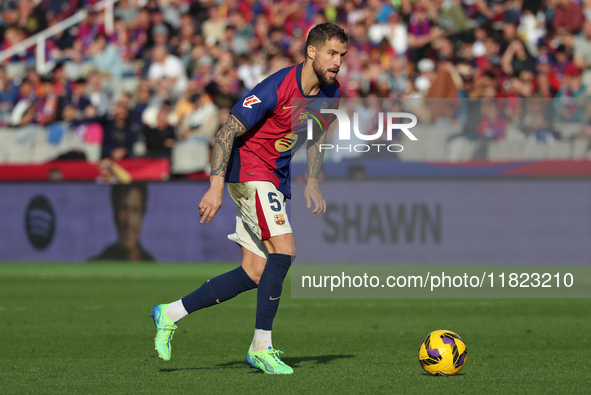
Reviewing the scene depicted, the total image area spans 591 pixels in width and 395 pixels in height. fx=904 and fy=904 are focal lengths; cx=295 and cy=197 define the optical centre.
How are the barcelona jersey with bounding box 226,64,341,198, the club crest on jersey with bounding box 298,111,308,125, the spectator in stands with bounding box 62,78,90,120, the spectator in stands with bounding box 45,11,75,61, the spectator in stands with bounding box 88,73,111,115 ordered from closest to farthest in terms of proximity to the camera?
the barcelona jersey with bounding box 226,64,341,198, the club crest on jersey with bounding box 298,111,308,125, the spectator in stands with bounding box 62,78,90,120, the spectator in stands with bounding box 88,73,111,115, the spectator in stands with bounding box 45,11,75,61

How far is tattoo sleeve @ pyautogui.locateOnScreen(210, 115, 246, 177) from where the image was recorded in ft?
19.4

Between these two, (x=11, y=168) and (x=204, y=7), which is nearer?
(x=11, y=168)

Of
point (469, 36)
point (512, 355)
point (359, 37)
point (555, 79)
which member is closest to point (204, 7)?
point (359, 37)

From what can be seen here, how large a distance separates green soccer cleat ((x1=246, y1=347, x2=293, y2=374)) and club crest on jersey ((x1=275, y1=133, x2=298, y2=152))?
1383 millimetres

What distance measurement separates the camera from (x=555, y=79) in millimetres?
16625

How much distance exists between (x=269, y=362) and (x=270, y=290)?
1.58ft

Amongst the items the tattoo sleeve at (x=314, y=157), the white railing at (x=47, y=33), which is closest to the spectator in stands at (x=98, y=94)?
the white railing at (x=47, y=33)

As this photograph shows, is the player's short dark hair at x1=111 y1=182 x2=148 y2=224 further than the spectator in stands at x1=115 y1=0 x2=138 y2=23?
No


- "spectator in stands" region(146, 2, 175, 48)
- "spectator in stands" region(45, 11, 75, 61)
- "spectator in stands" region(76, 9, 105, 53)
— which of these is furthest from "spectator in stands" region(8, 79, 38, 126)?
"spectator in stands" region(146, 2, 175, 48)

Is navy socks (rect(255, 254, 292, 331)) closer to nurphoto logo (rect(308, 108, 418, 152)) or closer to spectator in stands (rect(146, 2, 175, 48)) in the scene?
nurphoto logo (rect(308, 108, 418, 152))

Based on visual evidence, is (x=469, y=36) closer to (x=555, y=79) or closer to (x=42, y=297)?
(x=555, y=79)

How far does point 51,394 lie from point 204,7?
17.4 meters

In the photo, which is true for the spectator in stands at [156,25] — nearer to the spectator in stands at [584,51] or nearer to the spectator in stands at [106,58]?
the spectator in stands at [106,58]

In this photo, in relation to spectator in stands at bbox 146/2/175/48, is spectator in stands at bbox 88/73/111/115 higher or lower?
lower
